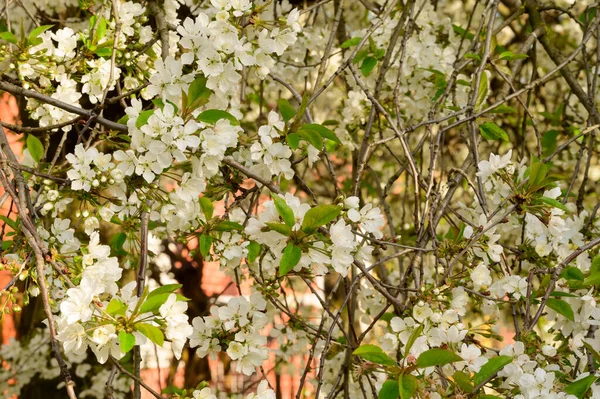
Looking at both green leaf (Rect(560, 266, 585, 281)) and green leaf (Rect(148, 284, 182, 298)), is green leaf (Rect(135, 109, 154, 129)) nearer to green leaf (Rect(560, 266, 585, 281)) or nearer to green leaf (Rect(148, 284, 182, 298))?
green leaf (Rect(148, 284, 182, 298))

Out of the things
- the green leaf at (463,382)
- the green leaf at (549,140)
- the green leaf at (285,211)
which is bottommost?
the green leaf at (463,382)

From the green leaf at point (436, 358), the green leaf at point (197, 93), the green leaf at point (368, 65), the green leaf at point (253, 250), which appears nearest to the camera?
the green leaf at point (436, 358)

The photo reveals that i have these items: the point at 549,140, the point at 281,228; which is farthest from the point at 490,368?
the point at 549,140

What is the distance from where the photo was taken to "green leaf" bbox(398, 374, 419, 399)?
130 centimetres

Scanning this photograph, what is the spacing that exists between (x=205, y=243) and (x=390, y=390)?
619 millimetres

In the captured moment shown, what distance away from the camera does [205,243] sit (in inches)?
67.4

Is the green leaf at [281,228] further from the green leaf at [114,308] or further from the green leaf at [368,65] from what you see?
the green leaf at [368,65]

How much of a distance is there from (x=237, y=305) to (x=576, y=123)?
6.77 feet

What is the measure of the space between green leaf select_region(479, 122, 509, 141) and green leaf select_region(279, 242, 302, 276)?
3.10 feet

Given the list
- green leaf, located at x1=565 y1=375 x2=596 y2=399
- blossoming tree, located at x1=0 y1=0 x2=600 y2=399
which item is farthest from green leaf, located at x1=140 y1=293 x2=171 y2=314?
green leaf, located at x1=565 y1=375 x2=596 y2=399

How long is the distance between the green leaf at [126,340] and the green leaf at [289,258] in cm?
32

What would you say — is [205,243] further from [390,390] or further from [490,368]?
[490,368]

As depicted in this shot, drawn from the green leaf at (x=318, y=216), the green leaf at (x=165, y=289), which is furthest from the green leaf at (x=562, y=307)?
the green leaf at (x=165, y=289)

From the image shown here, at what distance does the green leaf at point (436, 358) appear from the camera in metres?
1.29
